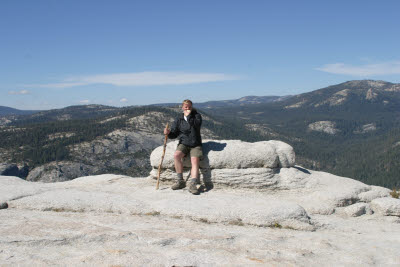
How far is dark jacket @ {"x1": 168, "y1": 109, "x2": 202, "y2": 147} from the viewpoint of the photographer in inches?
696

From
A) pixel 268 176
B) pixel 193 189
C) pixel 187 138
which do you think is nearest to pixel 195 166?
pixel 193 189

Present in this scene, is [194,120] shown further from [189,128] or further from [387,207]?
[387,207]

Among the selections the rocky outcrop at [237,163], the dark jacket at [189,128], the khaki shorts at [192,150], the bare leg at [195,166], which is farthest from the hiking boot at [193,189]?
the dark jacket at [189,128]

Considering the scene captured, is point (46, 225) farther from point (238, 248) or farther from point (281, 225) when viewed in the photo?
point (281, 225)

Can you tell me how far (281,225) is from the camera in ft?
44.4

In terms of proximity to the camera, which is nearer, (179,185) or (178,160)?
(179,185)

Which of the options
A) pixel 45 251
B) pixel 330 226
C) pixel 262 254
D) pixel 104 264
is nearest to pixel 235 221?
pixel 262 254

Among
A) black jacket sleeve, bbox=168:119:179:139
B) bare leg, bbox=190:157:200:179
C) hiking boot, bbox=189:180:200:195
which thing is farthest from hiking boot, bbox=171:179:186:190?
black jacket sleeve, bbox=168:119:179:139

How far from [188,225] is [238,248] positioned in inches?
111

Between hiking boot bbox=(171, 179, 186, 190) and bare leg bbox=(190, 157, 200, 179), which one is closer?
bare leg bbox=(190, 157, 200, 179)

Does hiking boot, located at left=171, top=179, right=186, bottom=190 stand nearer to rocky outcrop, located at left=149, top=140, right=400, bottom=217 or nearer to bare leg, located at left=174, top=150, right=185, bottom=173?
bare leg, located at left=174, top=150, right=185, bottom=173

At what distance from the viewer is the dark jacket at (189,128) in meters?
17.7

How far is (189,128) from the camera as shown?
1769 centimetres

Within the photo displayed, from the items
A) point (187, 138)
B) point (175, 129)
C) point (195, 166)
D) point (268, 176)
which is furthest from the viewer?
point (268, 176)
